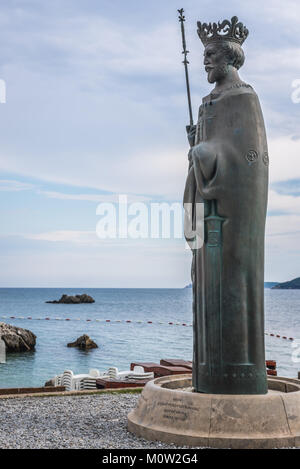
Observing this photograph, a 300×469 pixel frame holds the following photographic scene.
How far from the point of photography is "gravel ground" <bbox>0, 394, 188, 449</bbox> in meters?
8.44

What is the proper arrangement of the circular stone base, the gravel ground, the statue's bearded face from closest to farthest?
the circular stone base, the gravel ground, the statue's bearded face

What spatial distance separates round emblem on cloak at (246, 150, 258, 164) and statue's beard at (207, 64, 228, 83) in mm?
1393

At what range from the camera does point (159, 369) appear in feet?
57.8

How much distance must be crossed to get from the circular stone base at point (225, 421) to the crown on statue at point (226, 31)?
5456 mm

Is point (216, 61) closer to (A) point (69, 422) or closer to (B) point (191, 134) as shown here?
(B) point (191, 134)

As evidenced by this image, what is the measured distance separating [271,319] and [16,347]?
60721 mm

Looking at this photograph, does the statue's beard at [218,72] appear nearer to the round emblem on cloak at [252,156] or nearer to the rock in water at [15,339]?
the round emblem on cloak at [252,156]

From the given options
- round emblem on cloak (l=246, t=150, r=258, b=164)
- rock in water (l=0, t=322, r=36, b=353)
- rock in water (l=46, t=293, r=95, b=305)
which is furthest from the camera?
rock in water (l=46, t=293, r=95, b=305)

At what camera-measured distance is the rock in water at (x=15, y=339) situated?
51.7 meters

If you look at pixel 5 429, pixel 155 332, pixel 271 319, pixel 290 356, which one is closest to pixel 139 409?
pixel 5 429

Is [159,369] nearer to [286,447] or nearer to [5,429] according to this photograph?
[5,429]

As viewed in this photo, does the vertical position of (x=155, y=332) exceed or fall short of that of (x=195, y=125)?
it falls short

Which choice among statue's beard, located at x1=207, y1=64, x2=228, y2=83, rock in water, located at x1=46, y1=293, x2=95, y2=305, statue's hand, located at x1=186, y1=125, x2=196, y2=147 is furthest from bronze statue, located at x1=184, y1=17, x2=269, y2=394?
rock in water, located at x1=46, y1=293, x2=95, y2=305

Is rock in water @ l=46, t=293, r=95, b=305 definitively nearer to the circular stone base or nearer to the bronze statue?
the bronze statue
